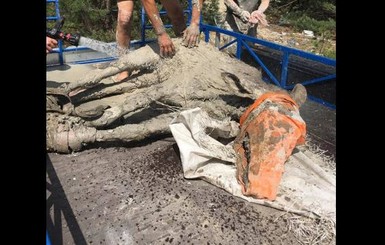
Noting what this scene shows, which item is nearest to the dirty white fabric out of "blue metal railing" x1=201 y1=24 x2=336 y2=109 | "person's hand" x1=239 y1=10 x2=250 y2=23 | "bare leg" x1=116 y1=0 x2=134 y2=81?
"blue metal railing" x1=201 y1=24 x2=336 y2=109

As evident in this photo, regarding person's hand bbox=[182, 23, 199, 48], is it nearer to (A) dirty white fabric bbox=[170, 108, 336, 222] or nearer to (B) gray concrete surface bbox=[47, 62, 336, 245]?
(A) dirty white fabric bbox=[170, 108, 336, 222]

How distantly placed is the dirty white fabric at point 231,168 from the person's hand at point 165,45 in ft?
3.34

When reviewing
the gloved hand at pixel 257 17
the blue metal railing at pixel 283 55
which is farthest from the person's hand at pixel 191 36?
the gloved hand at pixel 257 17

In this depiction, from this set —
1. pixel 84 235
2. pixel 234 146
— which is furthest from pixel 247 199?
pixel 84 235

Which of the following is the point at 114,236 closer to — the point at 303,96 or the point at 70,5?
the point at 303,96

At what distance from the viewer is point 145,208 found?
2.79 m

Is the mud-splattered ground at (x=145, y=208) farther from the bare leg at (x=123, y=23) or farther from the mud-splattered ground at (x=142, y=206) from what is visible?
the bare leg at (x=123, y=23)

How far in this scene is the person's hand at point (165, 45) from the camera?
4059 millimetres

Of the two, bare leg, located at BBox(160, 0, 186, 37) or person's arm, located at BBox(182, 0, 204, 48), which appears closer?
person's arm, located at BBox(182, 0, 204, 48)

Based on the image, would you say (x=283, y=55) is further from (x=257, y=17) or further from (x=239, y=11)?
(x=239, y=11)

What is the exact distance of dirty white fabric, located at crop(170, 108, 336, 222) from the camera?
9.09 feet

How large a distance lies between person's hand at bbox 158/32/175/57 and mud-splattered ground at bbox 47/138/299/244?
128cm

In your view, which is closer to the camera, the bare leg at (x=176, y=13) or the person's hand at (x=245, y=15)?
the bare leg at (x=176, y=13)

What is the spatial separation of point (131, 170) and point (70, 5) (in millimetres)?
5196
